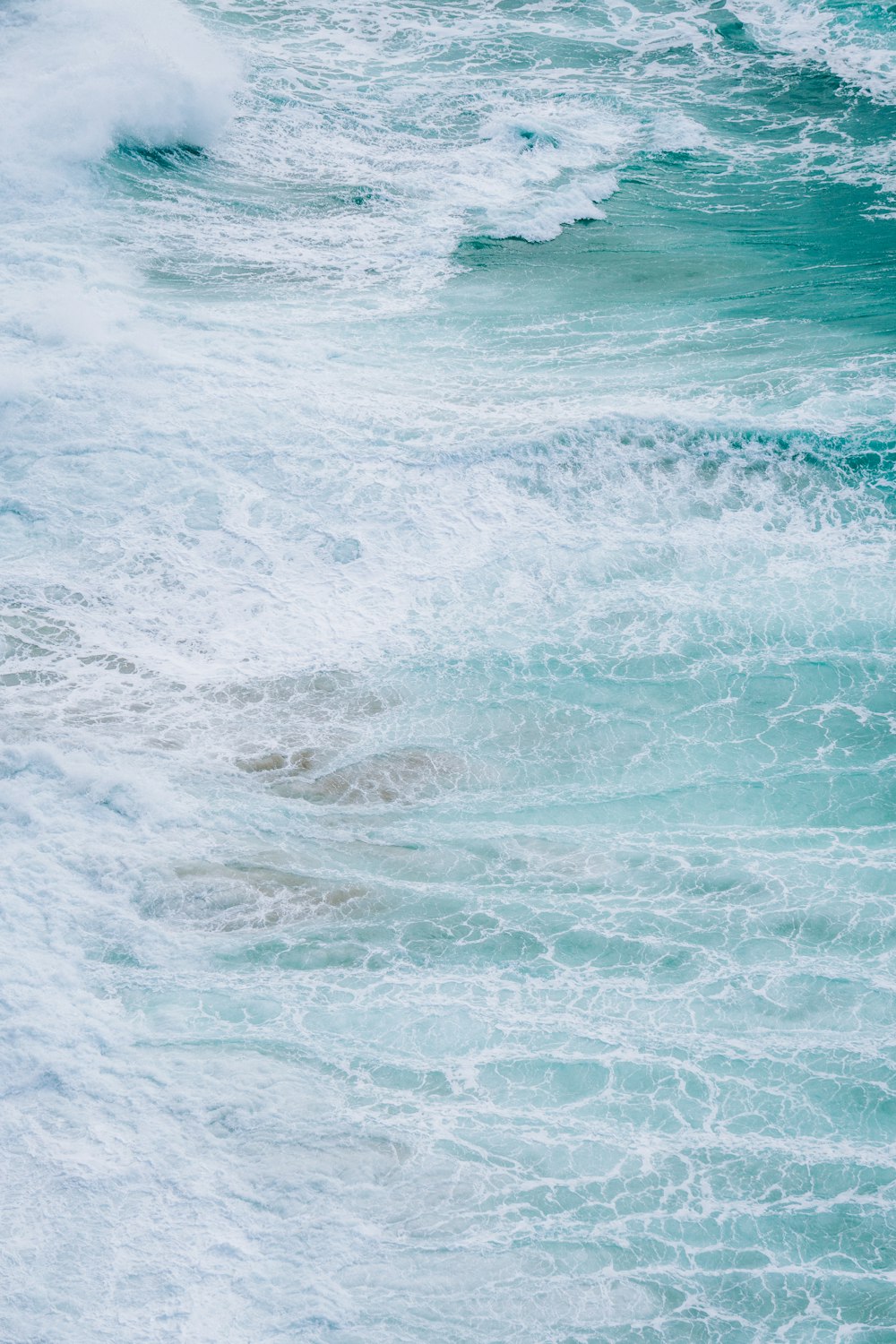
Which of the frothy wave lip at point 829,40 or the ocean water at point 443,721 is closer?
the ocean water at point 443,721

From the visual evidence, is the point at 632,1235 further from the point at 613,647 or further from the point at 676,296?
the point at 676,296

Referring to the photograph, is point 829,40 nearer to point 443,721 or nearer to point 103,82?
point 103,82

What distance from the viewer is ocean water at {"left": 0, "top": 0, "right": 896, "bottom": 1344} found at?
7078mm

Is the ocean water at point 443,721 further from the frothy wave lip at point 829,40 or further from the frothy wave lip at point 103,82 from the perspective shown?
the frothy wave lip at point 829,40

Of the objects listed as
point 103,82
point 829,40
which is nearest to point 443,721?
point 103,82

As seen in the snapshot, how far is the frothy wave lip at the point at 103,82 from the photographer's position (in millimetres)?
16344

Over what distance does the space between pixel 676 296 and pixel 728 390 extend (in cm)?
227

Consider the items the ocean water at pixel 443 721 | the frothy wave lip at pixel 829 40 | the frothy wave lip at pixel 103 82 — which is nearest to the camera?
the ocean water at pixel 443 721

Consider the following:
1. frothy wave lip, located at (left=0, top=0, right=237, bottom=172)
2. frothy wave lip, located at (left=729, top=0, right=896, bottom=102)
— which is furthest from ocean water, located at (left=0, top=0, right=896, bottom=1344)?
frothy wave lip, located at (left=729, top=0, right=896, bottom=102)

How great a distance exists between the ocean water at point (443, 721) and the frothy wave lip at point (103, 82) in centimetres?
10

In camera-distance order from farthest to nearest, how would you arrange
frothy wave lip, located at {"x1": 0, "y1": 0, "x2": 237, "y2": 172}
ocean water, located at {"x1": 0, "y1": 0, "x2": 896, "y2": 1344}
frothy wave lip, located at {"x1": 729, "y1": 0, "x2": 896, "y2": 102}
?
frothy wave lip, located at {"x1": 729, "y1": 0, "x2": 896, "y2": 102}, frothy wave lip, located at {"x1": 0, "y1": 0, "x2": 237, "y2": 172}, ocean water, located at {"x1": 0, "y1": 0, "x2": 896, "y2": 1344}

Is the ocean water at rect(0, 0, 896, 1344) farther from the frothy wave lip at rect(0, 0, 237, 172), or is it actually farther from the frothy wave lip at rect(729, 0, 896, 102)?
the frothy wave lip at rect(729, 0, 896, 102)

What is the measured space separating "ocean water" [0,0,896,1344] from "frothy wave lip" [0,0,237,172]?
3.8 inches

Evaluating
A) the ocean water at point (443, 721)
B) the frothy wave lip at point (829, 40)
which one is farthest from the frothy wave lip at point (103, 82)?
the frothy wave lip at point (829, 40)
